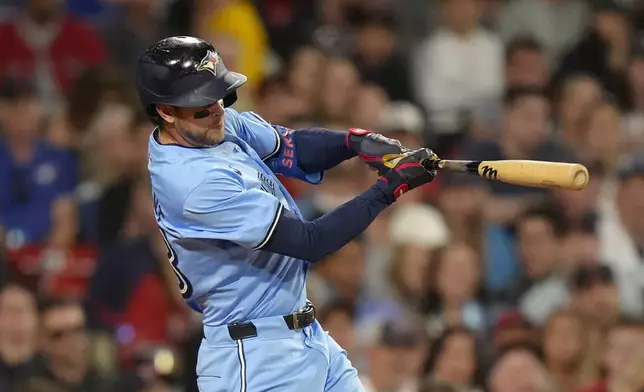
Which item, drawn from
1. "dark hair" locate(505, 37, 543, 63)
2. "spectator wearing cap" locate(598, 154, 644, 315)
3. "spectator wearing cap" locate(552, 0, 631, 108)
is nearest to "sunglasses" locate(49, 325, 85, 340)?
"spectator wearing cap" locate(598, 154, 644, 315)

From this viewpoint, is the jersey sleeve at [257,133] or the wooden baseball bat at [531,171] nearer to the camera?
the wooden baseball bat at [531,171]

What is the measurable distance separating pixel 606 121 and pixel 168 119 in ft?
16.9

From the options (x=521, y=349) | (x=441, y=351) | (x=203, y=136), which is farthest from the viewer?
(x=441, y=351)

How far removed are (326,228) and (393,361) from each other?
294 cm

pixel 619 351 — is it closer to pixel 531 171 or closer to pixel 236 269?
pixel 531 171

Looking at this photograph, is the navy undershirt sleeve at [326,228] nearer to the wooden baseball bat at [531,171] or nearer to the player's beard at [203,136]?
the wooden baseball bat at [531,171]

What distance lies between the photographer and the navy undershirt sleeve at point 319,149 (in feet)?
15.5

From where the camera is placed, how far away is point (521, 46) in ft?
31.4

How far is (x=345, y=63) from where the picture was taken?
9.30 meters

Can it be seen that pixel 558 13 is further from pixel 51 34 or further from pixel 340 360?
pixel 340 360

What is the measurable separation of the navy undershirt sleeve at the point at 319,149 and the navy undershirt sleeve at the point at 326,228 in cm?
52

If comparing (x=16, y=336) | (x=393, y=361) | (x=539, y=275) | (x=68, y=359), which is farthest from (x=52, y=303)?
(x=539, y=275)

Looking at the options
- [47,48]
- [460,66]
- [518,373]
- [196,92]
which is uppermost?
[196,92]

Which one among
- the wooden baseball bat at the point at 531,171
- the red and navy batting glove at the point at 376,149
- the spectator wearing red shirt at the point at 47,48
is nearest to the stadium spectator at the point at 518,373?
the red and navy batting glove at the point at 376,149
